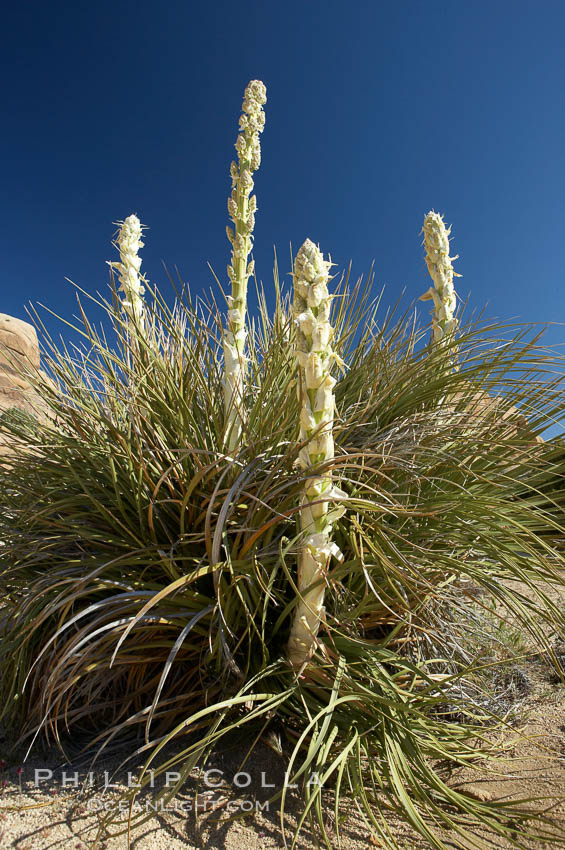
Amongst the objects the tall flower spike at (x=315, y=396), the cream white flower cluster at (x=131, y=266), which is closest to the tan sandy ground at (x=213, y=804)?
the tall flower spike at (x=315, y=396)

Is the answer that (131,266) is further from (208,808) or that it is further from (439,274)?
(208,808)

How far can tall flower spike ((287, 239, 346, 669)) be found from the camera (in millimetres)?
1275

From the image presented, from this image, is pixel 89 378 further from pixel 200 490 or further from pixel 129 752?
pixel 129 752

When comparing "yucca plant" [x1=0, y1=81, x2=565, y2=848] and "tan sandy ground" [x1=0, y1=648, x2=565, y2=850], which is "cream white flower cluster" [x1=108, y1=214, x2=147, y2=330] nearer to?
"yucca plant" [x1=0, y1=81, x2=565, y2=848]

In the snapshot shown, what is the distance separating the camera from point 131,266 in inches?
103

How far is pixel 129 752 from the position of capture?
1.73m

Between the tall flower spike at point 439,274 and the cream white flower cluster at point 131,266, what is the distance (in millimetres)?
1587

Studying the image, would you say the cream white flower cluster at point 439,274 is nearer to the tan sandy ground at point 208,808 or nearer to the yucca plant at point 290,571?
the yucca plant at point 290,571

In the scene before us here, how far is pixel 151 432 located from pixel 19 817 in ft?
4.21

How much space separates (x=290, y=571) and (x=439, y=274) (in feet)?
6.24

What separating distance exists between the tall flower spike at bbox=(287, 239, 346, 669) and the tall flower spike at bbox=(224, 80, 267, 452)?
24.5 inches

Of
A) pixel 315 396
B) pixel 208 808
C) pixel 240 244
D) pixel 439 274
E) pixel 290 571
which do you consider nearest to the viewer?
pixel 315 396

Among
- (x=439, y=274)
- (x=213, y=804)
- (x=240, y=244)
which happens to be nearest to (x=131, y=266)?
(x=240, y=244)

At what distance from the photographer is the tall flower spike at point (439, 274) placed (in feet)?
8.79
